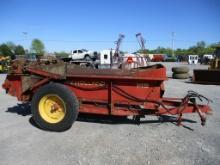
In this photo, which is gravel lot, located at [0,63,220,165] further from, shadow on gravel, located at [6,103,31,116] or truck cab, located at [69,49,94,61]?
truck cab, located at [69,49,94,61]

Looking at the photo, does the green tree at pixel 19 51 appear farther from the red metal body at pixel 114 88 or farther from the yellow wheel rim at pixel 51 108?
the yellow wheel rim at pixel 51 108

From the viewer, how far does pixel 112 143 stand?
5254mm

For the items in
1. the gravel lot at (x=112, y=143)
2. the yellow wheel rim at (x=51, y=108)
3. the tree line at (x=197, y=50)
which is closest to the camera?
the gravel lot at (x=112, y=143)

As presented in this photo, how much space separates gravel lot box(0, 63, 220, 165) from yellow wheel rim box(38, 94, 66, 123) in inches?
12.7

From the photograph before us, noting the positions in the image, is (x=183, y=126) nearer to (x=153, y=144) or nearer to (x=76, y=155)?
(x=153, y=144)

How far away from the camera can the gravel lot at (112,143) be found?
4.57 metres

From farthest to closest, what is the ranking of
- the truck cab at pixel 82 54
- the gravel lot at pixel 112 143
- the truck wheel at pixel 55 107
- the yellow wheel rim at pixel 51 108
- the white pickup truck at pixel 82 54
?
the truck cab at pixel 82 54, the white pickup truck at pixel 82 54, the yellow wheel rim at pixel 51 108, the truck wheel at pixel 55 107, the gravel lot at pixel 112 143

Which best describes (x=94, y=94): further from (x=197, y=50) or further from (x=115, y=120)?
(x=197, y=50)

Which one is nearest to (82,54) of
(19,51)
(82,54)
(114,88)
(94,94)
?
(82,54)

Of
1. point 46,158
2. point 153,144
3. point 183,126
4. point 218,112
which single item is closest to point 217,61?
point 218,112

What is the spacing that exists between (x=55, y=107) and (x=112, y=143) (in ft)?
5.08

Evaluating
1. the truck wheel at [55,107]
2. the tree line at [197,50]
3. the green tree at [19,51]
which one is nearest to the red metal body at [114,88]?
the truck wheel at [55,107]

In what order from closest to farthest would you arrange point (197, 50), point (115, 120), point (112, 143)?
point (112, 143) < point (115, 120) < point (197, 50)

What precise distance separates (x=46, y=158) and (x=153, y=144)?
5.97 ft
